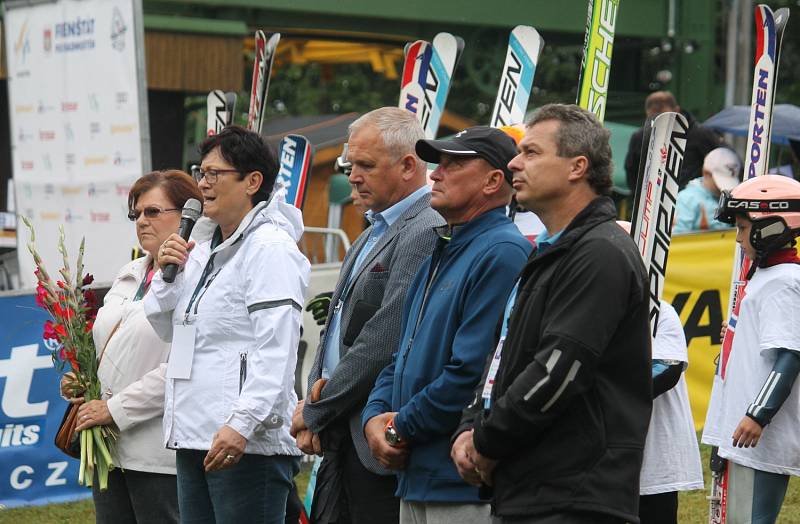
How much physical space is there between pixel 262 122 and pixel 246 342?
3642 millimetres

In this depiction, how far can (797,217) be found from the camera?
495cm

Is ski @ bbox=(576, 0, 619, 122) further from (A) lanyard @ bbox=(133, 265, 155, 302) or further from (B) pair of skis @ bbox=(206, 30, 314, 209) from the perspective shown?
(A) lanyard @ bbox=(133, 265, 155, 302)

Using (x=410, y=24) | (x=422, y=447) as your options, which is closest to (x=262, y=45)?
(x=422, y=447)

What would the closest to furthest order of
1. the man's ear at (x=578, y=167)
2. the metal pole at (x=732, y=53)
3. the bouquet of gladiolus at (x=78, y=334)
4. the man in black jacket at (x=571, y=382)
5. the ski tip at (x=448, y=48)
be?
the man in black jacket at (x=571, y=382)
the man's ear at (x=578, y=167)
the bouquet of gladiolus at (x=78, y=334)
the ski tip at (x=448, y=48)
the metal pole at (x=732, y=53)

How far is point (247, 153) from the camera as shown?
4.47 m

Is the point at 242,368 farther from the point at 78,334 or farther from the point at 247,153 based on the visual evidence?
the point at 78,334

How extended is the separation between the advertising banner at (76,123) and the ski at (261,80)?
3.33ft

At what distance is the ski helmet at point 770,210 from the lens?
4945 mm

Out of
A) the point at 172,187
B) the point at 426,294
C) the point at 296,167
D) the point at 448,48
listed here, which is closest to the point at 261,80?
the point at 296,167

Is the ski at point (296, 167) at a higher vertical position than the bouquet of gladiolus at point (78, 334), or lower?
higher

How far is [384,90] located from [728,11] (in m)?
9.02

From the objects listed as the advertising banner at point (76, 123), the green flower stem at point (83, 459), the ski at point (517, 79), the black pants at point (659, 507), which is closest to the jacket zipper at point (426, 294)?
the black pants at point (659, 507)

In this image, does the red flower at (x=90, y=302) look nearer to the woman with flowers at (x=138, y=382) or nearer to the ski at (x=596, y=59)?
the woman with flowers at (x=138, y=382)

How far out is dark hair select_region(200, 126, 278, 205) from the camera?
14.7 ft
